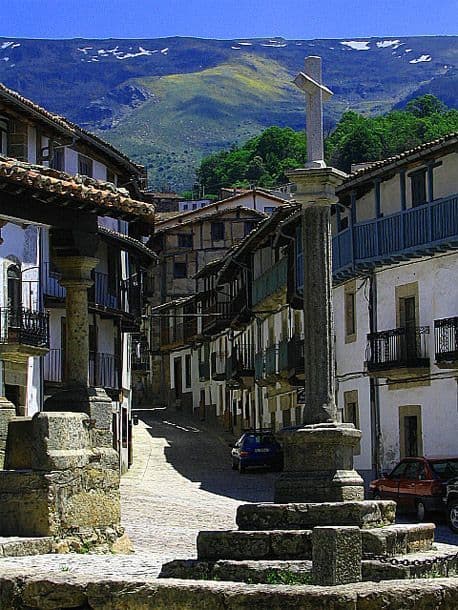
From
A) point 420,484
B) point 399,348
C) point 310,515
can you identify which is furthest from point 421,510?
point 310,515

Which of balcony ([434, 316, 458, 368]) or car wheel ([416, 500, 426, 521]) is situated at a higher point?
balcony ([434, 316, 458, 368])

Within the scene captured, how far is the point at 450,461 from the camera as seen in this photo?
2466cm

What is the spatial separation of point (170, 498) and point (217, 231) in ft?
142

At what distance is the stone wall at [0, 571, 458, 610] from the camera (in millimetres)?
8016

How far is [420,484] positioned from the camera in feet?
79.7

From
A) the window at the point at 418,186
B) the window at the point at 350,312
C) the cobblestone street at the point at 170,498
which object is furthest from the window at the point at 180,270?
the window at the point at 418,186

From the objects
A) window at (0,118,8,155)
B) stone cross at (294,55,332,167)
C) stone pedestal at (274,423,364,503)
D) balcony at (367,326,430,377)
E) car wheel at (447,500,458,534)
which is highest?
window at (0,118,8,155)

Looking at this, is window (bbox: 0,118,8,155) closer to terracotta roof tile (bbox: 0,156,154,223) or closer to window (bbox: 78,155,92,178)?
window (bbox: 78,155,92,178)

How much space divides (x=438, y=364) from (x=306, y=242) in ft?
56.1

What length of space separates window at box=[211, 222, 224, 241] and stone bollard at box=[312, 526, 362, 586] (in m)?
61.9

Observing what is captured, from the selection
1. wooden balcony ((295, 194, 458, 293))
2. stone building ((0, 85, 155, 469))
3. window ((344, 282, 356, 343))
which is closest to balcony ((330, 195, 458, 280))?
wooden balcony ((295, 194, 458, 293))

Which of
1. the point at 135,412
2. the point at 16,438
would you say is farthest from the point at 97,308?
the point at 135,412

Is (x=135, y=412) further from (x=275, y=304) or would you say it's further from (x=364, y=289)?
(x=364, y=289)

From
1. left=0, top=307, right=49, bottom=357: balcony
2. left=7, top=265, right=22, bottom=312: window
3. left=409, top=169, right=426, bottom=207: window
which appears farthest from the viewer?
left=7, top=265, right=22, bottom=312: window
